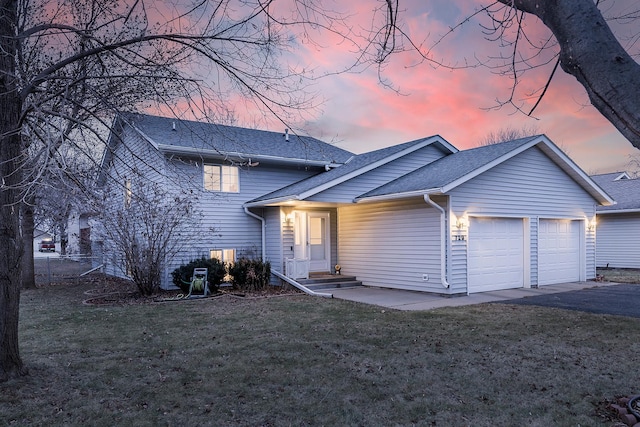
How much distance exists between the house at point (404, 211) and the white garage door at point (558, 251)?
1.4 inches

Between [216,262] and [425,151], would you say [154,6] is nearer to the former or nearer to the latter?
[216,262]

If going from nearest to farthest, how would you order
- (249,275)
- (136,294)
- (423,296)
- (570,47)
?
(570,47)
(423,296)
(136,294)
(249,275)

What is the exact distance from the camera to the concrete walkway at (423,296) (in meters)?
10.4

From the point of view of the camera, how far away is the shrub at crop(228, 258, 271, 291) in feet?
43.2

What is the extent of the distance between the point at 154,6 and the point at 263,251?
1105cm

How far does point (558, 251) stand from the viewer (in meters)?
14.8

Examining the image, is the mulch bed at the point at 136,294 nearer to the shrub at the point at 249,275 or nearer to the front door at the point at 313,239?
the shrub at the point at 249,275

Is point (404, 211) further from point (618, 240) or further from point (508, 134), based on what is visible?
point (508, 134)

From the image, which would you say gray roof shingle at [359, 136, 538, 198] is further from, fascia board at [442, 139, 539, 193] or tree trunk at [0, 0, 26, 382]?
tree trunk at [0, 0, 26, 382]

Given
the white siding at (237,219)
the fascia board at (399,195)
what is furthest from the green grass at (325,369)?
the white siding at (237,219)

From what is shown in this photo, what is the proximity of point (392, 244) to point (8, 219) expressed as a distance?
10113mm

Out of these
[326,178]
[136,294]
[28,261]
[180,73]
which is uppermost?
[180,73]

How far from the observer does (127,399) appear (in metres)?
4.52

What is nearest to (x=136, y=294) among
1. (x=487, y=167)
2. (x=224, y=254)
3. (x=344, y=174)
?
(x=224, y=254)
